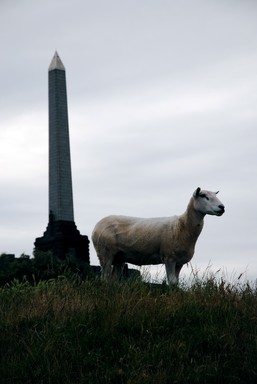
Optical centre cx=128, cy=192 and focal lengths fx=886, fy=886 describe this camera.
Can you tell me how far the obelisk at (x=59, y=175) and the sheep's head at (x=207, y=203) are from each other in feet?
49.0

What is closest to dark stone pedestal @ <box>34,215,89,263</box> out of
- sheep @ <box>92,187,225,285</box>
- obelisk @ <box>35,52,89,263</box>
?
obelisk @ <box>35,52,89,263</box>

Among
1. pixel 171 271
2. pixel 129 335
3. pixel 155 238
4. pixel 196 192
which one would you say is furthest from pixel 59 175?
pixel 129 335

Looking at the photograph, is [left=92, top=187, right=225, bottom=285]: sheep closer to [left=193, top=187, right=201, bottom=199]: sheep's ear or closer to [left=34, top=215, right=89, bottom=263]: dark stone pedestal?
[left=193, top=187, right=201, bottom=199]: sheep's ear

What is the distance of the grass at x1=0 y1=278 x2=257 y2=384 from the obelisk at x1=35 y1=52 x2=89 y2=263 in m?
16.6

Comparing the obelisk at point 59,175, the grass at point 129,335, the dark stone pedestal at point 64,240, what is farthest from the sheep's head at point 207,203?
the obelisk at point 59,175

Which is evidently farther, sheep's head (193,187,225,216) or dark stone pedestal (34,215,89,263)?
dark stone pedestal (34,215,89,263)

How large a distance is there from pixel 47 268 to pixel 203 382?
25.0ft

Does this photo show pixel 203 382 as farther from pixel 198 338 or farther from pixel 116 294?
pixel 116 294

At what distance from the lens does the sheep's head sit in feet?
50.3

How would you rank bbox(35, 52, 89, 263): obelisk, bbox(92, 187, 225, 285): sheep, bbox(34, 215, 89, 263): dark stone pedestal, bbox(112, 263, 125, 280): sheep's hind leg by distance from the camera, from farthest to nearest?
bbox(35, 52, 89, 263): obelisk < bbox(34, 215, 89, 263): dark stone pedestal < bbox(112, 263, 125, 280): sheep's hind leg < bbox(92, 187, 225, 285): sheep

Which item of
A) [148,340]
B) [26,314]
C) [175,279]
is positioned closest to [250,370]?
[148,340]

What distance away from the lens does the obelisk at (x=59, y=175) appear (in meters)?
30.5

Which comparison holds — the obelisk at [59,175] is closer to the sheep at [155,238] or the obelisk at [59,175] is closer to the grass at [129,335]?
the sheep at [155,238]

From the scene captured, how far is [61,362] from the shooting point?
36.8 feet
